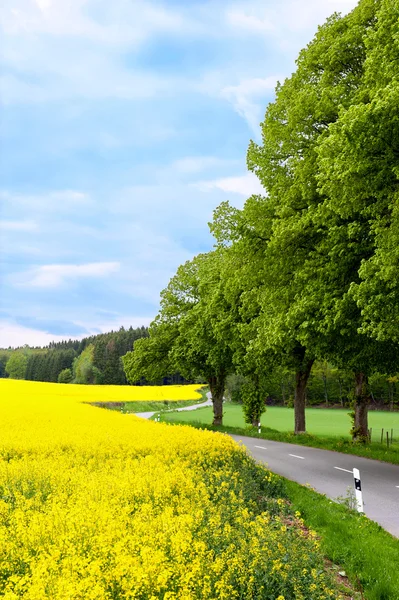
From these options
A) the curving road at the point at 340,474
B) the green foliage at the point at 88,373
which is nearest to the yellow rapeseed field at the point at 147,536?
the curving road at the point at 340,474

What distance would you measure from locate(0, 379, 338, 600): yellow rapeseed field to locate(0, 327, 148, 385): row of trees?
129 m

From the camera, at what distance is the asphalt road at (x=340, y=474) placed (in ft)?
39.5

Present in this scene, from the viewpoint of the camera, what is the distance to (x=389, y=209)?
13.9m

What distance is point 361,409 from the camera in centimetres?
2450

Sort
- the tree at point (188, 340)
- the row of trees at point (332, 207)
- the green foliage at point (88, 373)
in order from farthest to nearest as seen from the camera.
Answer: the green foliage at point (88, 373) → the tree at point (188, 340) → the row of trees at point (332, 207)

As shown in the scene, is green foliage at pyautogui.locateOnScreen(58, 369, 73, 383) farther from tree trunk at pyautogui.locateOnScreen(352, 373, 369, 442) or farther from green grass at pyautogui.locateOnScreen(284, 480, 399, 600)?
green grass at pyautogui.locateOnScreen(284, 480, 399, 600)

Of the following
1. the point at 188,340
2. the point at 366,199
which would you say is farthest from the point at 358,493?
the point at 188,340

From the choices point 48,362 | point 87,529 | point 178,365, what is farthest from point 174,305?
point 48,362

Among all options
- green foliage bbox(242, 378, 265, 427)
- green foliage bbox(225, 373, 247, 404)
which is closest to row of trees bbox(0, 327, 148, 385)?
green foliage bbox(225, 373, 247, 404)

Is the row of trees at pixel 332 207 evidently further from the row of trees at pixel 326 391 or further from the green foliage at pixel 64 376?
the green foliage at pixel 64 376

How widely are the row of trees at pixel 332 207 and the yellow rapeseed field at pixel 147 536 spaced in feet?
18.2

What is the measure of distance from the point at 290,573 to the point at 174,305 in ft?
110

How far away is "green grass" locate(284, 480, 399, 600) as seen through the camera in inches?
297

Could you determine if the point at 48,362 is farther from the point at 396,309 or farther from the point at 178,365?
the point at 396,309
